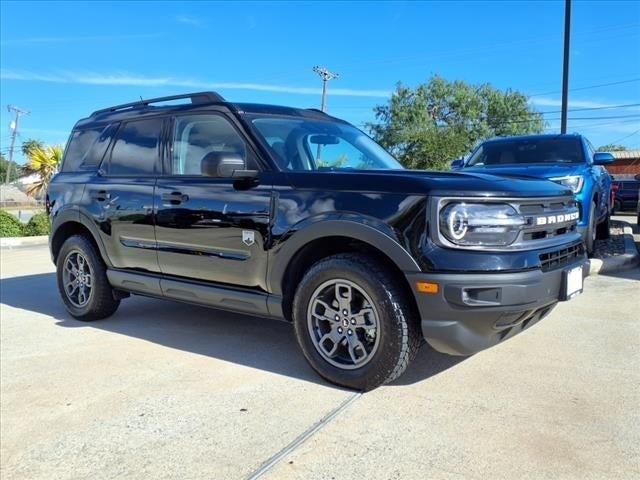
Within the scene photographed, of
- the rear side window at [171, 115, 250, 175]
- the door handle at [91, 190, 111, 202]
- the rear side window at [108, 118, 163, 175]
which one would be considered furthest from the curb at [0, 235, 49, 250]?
the rear side window at [171, 115, 250, 175]

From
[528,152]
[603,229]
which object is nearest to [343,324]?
[528,152]

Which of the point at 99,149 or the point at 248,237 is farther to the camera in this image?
the point at 99,149

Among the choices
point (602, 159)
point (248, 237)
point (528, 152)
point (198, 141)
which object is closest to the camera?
point (248, 237)

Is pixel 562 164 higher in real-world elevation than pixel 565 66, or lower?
lower

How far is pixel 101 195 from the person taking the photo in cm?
517

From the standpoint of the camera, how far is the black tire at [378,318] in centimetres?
333

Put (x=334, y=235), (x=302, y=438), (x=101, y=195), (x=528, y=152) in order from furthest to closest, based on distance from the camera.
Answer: (x=528, y=152) < (x=101, y=195) < (x=334, y=235) < (x=302, y=438)

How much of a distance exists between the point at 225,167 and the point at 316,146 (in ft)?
2.93

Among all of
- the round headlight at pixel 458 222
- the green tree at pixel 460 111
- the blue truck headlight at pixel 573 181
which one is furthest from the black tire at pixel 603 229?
the green tree at pixel 460 111

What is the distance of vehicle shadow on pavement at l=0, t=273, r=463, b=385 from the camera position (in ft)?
13.2

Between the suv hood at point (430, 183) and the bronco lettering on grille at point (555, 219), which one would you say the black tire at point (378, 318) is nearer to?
the suv hood at point (430, 183)

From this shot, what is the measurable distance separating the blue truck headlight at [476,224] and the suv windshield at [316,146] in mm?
1270

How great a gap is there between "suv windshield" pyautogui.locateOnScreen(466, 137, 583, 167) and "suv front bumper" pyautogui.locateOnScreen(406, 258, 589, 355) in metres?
4.57

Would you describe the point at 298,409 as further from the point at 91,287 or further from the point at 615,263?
the point at 615,263
